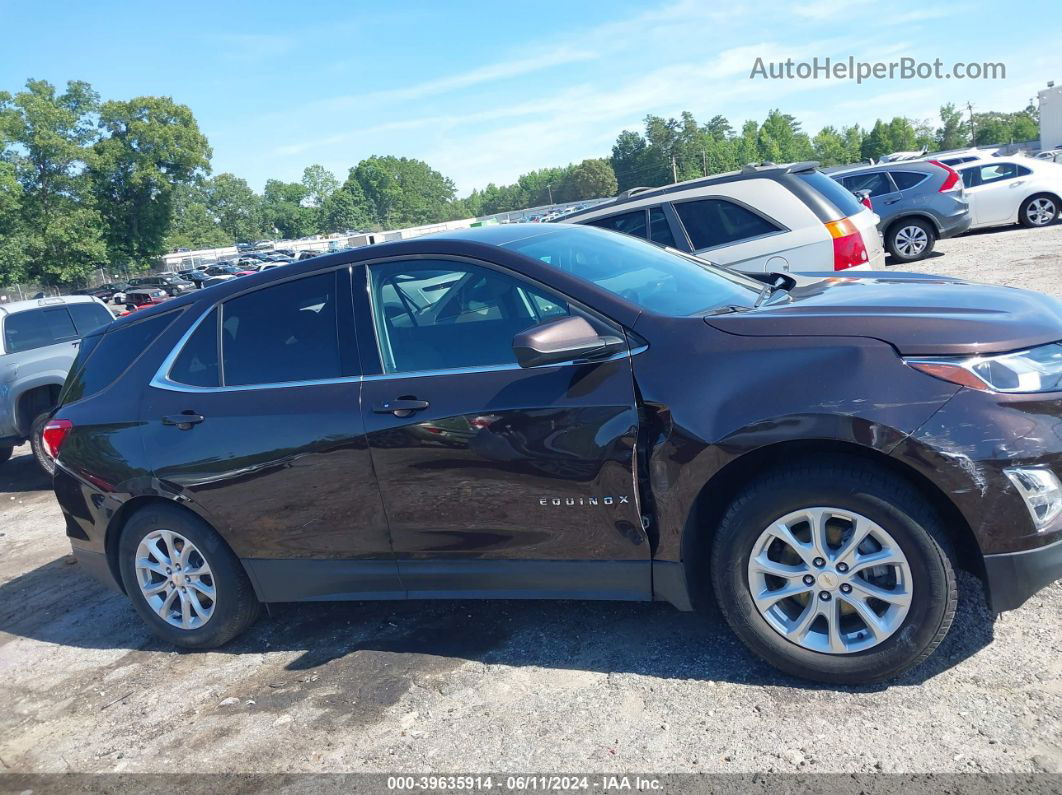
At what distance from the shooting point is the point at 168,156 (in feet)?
194

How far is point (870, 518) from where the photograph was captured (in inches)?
116

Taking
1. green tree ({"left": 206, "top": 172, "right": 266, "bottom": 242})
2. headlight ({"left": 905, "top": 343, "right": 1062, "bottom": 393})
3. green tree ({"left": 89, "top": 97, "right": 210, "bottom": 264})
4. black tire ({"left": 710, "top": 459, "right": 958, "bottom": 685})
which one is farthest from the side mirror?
green tree ({"left": 206, "top": 172, "right": 266, "bottom": 242})

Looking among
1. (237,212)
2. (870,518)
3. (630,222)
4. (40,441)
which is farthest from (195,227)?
(870,518)

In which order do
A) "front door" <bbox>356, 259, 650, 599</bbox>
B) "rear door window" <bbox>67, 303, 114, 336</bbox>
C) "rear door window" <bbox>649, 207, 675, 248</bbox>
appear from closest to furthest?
1. "front door" <bbox>356, 259, 650, 599</bbox>
2. "rear door window" <bbox>649, 207, 675, 248</bbox>
3. "rear door window" <bbox>67, 303, 114, 336</bbox>

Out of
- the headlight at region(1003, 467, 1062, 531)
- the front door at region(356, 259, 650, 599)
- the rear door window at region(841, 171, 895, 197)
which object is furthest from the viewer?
the rear door window at region(841, 171, 895, 197)

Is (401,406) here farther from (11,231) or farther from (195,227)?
(195,227)

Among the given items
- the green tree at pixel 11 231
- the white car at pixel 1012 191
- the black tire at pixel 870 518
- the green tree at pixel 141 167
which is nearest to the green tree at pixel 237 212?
the green tree at pixel 141 167

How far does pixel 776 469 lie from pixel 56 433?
3.80 meters

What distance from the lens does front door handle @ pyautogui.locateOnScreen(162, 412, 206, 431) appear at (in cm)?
417

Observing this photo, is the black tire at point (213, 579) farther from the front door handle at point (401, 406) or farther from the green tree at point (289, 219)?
the green tree at point (289, 219)

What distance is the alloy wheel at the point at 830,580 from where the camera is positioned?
2998 mm

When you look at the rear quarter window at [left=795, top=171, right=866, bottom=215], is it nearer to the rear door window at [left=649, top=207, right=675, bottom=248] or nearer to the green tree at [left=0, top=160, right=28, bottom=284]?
the rear door window at [left=649, top=207, right=675, bottom=248]

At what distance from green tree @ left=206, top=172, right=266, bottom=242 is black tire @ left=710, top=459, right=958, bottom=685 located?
150m

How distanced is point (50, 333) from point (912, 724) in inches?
374
